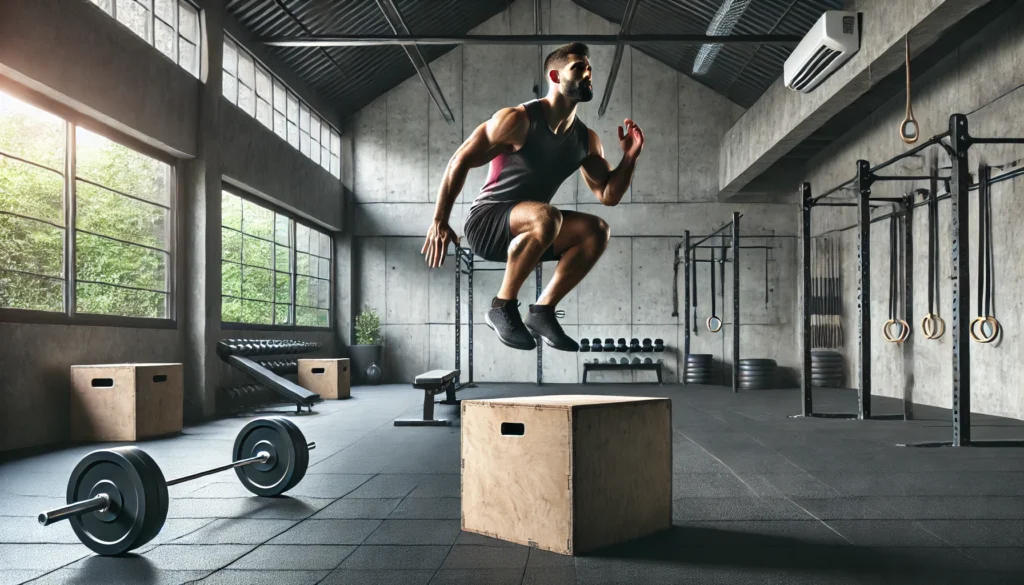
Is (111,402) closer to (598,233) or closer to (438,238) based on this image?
(438,238)

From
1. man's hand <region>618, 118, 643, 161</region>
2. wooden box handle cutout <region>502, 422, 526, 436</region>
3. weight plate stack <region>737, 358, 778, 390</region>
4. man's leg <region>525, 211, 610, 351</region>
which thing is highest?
man's hand <region>618, 118, 643, 161</region>

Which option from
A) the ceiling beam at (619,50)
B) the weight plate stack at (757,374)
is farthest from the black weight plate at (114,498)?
the weight plate stack at (757,374)

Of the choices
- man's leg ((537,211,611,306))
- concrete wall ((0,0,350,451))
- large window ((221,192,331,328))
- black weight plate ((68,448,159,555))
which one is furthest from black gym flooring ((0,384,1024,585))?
large window ((221,192,331,328))

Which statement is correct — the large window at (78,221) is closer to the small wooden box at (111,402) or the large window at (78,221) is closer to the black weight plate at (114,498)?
the small wooden box at (111,402)

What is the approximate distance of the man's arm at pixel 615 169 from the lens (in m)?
2.22

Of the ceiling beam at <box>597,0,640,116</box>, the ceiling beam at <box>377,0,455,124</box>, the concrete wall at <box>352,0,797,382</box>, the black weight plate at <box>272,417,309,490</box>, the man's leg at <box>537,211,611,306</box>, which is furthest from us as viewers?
the concrete wall at <box>352,0,797,382</box>

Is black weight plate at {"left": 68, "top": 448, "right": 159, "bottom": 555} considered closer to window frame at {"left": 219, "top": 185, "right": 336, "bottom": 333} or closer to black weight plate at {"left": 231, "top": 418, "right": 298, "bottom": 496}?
black weight plate at {"left": 231, "top": 418, "right": 298, "bottom": 496}

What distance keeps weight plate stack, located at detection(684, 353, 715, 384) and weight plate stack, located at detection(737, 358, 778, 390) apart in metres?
0.51

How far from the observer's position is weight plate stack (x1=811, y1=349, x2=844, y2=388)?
10.0 m

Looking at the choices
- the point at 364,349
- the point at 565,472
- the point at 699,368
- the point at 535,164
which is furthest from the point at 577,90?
the point at 364,349

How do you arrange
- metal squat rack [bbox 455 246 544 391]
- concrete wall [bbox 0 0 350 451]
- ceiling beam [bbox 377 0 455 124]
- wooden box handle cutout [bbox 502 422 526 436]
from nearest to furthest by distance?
wooden box handle cutout [bbox 502 422 526 436], concrete wall [bbox 0 0 350 451], ceiling beam [bbox 377 0 455 124], metal squat rack [bbox 455 246 544 391]

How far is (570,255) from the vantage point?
2057 millimetres

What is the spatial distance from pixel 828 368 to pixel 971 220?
3665 mm

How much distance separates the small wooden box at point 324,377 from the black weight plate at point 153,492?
6.48 m
